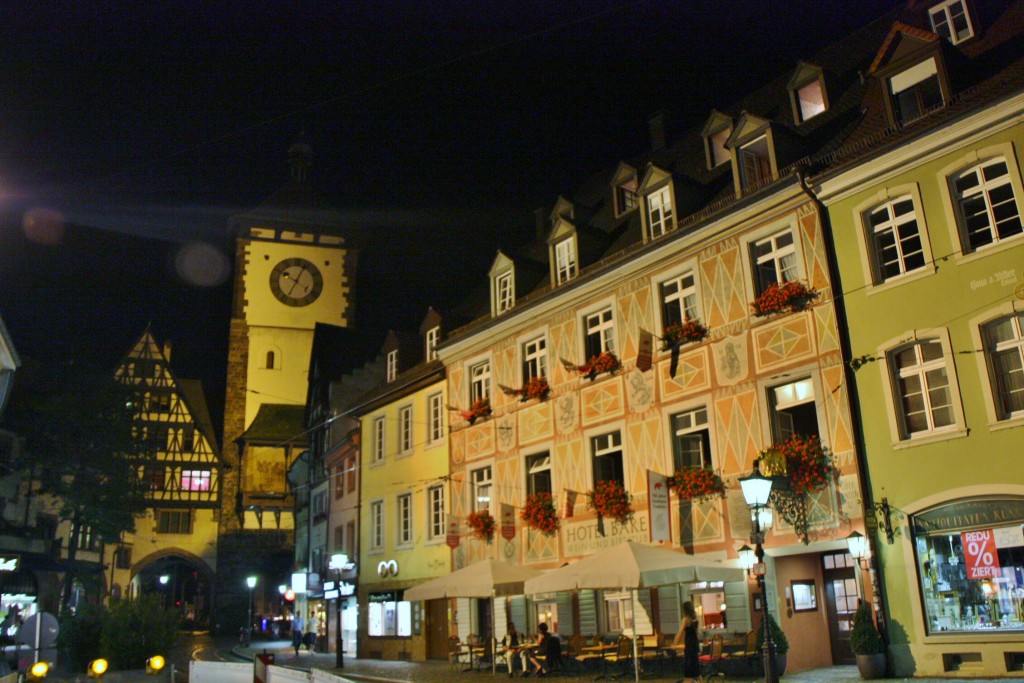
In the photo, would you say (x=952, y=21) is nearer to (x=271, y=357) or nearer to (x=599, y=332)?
(x=599, y=332)

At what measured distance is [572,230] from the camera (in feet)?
81.5

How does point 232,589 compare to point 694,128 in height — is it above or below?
below

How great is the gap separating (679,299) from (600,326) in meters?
2.69

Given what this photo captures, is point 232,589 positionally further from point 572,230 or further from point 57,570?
point 572,230

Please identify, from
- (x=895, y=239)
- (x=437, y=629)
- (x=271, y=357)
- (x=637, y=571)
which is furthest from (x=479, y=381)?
(x=271, y=357)

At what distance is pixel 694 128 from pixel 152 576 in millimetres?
61256

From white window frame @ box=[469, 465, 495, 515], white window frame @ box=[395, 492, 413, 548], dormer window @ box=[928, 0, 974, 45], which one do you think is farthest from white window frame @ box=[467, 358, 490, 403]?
dormer window @ box=[928, 0, 974, 45]

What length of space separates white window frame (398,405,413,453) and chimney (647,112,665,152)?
1141 cm

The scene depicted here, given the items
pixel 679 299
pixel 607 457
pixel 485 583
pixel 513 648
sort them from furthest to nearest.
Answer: pixel 607 457 < pixel 485 583 < pixel 679 299 < pixel 513 648

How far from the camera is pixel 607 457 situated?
75.8 feet

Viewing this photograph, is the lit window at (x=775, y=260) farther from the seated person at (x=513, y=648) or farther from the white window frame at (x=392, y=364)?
the white window frame at (x=392, y=364)

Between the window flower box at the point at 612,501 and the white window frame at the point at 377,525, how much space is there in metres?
12.1

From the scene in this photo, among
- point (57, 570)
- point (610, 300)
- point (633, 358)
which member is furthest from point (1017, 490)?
point (57, 570)

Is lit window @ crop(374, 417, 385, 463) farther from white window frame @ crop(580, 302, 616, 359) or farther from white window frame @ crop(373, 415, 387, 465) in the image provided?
white window frame @ crop(580, 302, 616, 359)
